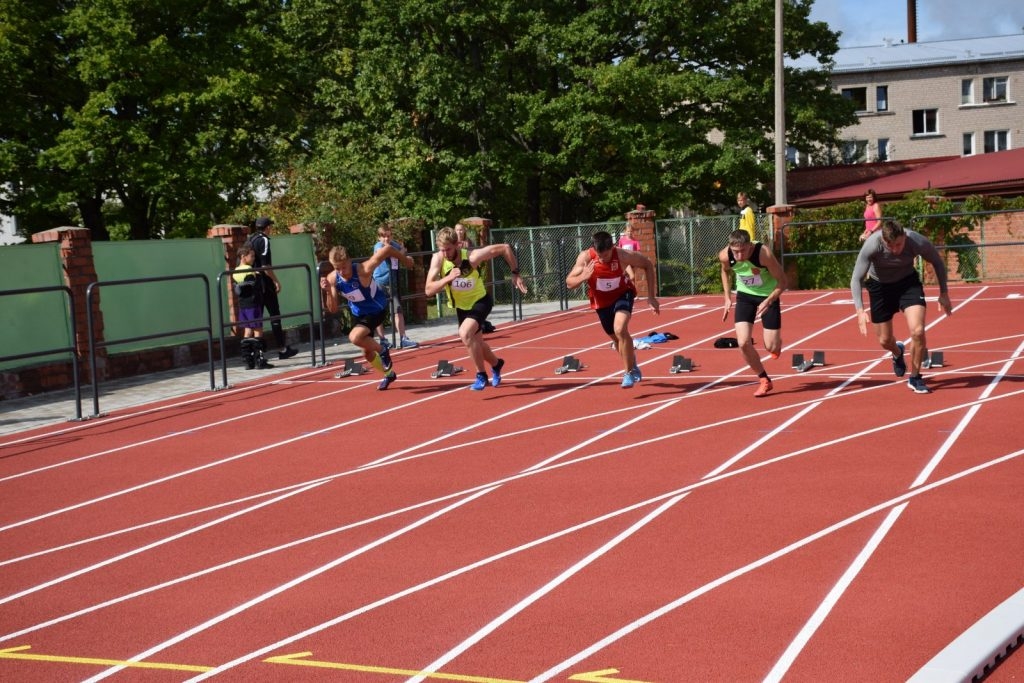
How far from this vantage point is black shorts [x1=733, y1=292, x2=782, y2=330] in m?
12.0

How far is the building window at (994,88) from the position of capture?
61.3 meters

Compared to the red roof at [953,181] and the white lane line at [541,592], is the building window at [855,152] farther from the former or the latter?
the white lane line at [541,592]

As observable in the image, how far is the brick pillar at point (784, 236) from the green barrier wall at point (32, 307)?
17101mm

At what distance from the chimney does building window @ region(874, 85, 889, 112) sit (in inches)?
402

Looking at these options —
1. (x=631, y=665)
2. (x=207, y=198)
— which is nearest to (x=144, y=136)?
(x=207, y=198)

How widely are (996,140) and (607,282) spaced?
54.6 m

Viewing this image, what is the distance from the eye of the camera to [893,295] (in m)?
11.6

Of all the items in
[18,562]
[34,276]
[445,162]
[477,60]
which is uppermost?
[477,60]

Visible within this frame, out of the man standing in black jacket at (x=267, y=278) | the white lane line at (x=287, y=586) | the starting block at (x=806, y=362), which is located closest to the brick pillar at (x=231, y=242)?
the man standing in black jacket at (x=267, y=278)

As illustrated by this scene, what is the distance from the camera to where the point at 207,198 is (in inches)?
1366

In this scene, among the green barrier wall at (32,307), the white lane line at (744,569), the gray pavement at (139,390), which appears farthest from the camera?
the green barrier wall at (32,307)

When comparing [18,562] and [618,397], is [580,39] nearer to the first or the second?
[618,397]

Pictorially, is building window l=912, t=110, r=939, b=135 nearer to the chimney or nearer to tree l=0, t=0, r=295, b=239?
the chimney

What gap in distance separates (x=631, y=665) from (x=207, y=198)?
31.6 meters
